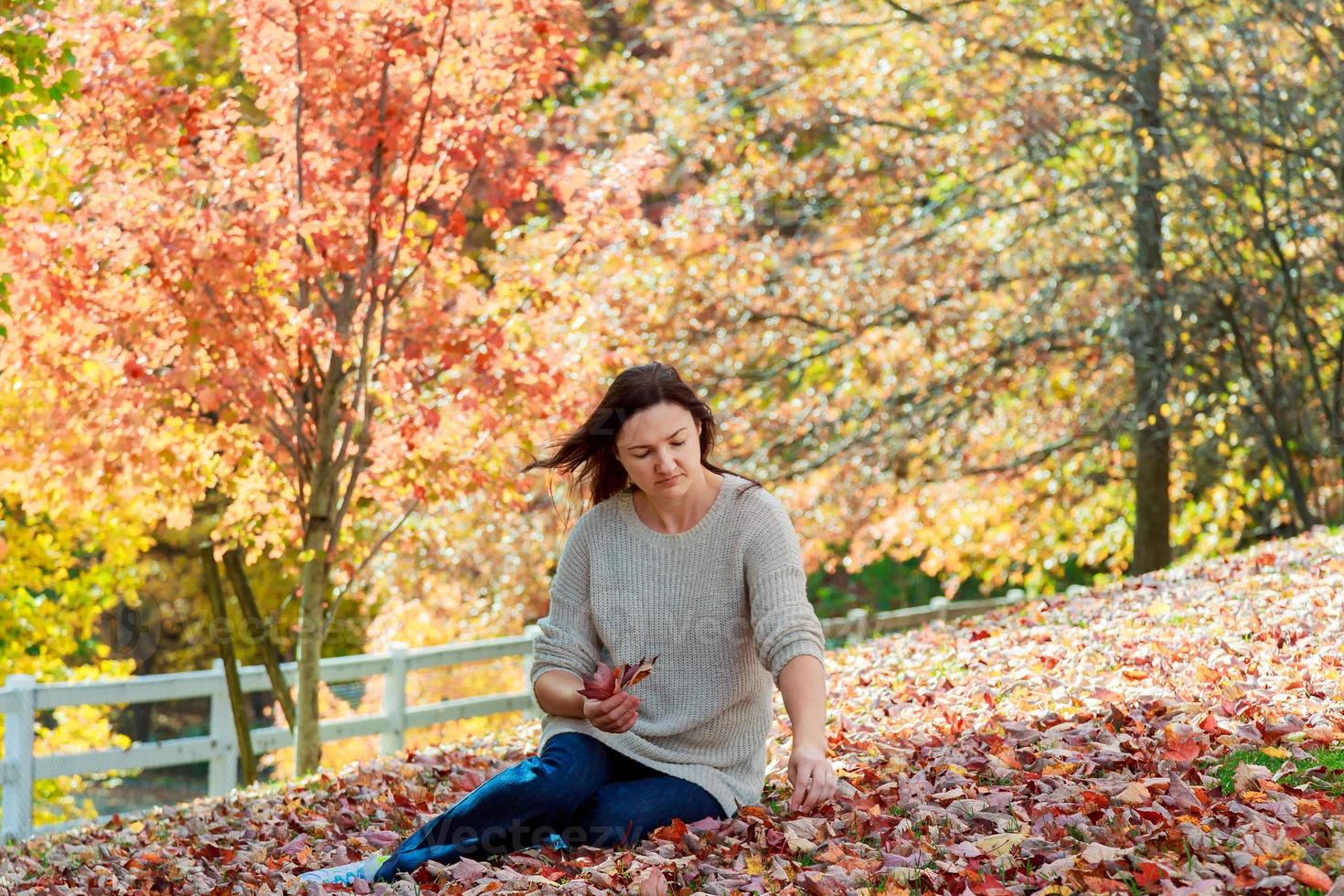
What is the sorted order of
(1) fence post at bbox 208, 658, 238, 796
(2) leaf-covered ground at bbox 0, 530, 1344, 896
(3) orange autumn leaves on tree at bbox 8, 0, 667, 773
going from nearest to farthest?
1. (2) leaf-covered ground at bbox 0, 530, 1344, 896
2. (3) orange autumn leaves on tree at bbox 8, 0, 667, 773
3. (1) fence post at bbox 208, 658, 238, 796

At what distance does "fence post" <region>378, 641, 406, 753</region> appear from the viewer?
357 inches

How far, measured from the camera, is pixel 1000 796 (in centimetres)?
356

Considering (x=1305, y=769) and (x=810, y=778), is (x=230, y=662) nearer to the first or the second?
(x=810, y=778)

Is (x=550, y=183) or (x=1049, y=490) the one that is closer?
(x=550, y=183)

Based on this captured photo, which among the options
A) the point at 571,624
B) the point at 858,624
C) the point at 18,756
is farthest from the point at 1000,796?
the point at 858,624

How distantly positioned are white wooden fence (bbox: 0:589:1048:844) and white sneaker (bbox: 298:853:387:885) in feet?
13.4

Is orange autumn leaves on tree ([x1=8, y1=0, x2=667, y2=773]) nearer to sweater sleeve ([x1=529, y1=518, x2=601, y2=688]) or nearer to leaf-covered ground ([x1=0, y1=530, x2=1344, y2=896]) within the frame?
leaf-covered ground ([x1=0, y1=530, x2=1344, y2=896])

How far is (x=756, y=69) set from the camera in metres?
12.3

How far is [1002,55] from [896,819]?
373 inches

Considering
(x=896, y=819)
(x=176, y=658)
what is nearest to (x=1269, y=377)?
(x=896, y=819)

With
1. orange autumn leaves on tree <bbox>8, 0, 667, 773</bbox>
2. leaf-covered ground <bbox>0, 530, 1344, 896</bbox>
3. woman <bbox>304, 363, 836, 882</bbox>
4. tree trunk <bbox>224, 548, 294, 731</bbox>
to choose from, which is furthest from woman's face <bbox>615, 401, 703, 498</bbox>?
tree trunk <bbox>224, 548, 294, 731</bbox>

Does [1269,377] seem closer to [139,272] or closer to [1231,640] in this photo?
[1231,640]

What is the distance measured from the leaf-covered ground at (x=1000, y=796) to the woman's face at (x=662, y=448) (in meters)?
0.91

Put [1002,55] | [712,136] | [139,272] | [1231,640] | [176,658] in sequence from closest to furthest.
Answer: [1231,640], [139,272], [1002,55], [712,136], [176,658]
